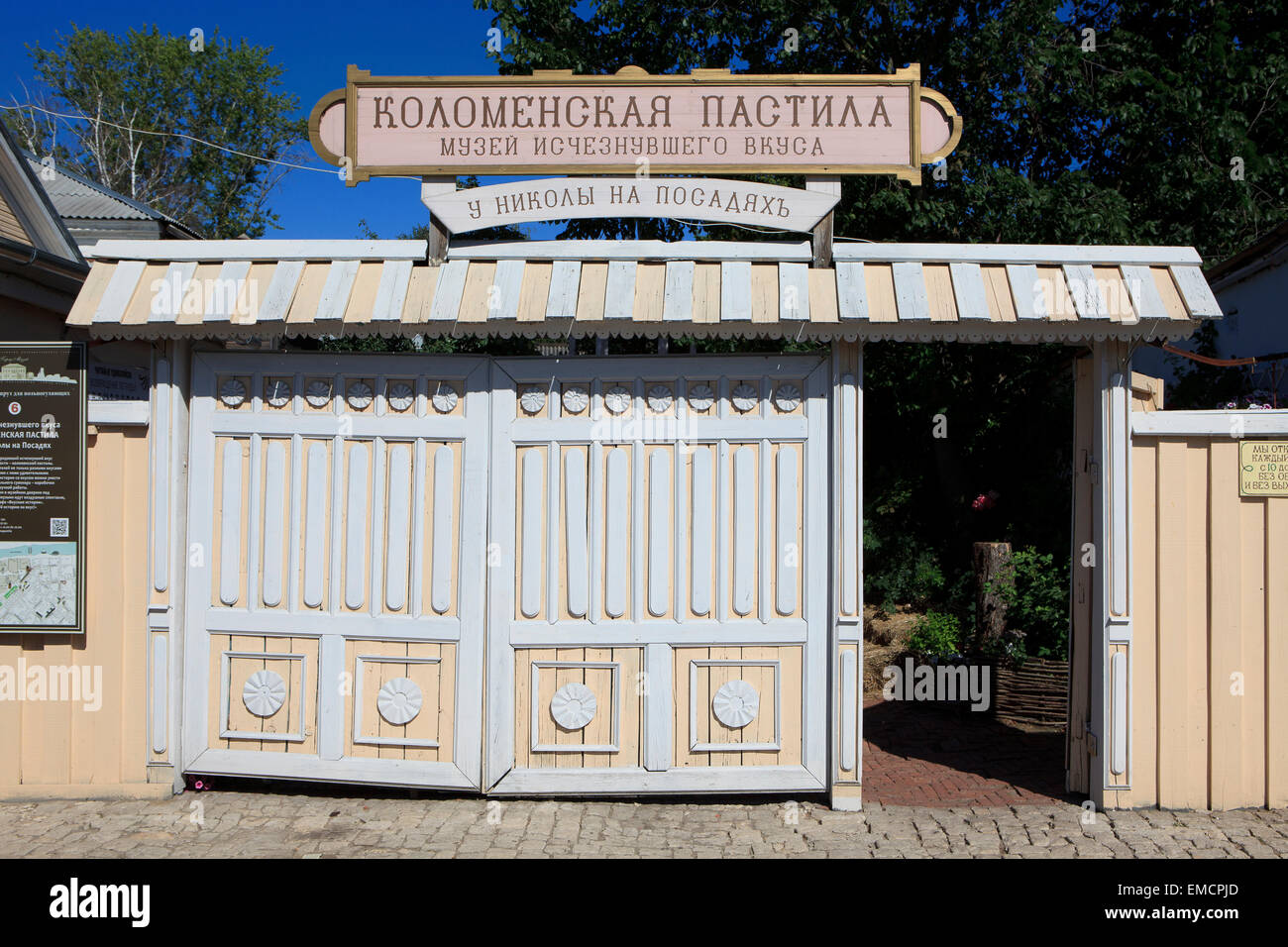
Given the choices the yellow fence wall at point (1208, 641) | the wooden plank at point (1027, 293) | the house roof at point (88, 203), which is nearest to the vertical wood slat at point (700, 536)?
the wooden plank at point (1027, 293)

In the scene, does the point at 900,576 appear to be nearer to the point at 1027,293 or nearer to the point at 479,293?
the point at 1027,293

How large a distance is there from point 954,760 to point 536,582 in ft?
9.82

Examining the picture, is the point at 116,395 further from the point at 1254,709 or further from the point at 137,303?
the point at 1254,709

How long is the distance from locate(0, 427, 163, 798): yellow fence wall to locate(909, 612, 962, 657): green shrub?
A: 18.3 ft

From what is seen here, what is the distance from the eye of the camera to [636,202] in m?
4.94

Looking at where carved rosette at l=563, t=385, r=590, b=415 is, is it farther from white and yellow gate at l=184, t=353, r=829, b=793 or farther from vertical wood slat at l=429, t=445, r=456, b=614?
vertical wood slat at l=429, t=445, r=456, b=614

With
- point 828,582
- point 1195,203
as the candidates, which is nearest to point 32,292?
point 828,582

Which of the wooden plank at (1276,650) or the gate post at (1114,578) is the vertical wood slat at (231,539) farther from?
the wooden plank at (1276,650)

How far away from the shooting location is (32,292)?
22.8 feet

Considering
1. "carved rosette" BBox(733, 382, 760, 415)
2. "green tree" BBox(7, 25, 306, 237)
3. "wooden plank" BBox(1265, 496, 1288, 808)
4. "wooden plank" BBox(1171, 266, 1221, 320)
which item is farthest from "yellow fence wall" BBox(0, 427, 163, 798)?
"green tree" BBox(7, 25, 306, 237)

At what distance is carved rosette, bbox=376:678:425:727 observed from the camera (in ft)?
16.2

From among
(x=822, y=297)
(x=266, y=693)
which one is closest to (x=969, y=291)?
(x=822, y=297)

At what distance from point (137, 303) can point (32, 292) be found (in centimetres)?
294

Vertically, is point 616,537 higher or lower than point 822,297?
lower
